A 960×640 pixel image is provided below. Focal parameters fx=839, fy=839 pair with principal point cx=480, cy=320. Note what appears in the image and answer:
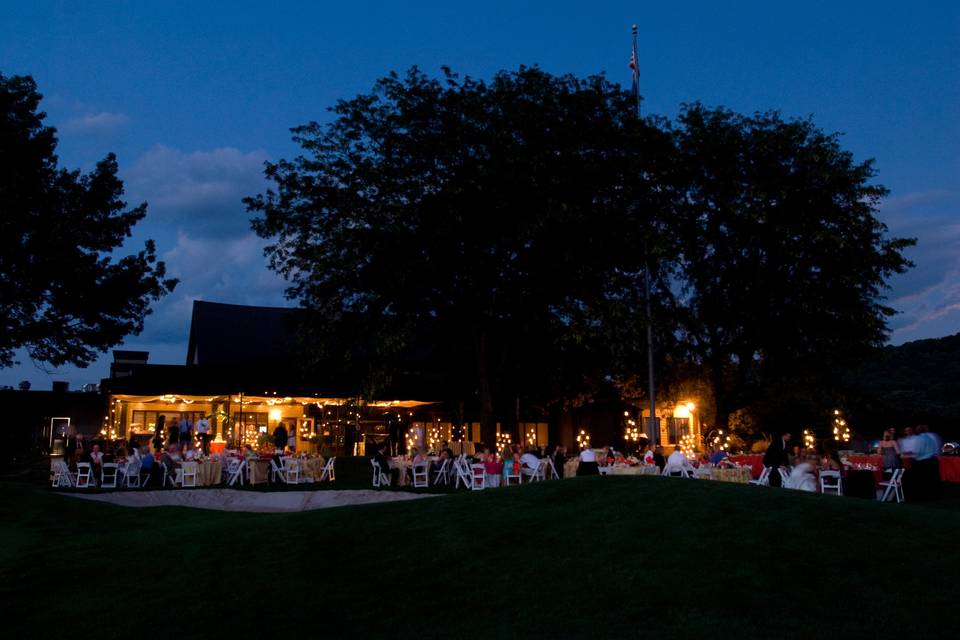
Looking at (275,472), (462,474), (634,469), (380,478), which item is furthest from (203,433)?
(634,469)

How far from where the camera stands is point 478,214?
26141mm

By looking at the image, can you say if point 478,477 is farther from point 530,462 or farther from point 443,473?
point 443,473

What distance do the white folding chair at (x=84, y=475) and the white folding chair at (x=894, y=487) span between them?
19.8 meters

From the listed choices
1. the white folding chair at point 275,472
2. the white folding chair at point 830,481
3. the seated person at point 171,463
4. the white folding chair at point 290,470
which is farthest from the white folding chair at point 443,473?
the white folding chair at point 830,481

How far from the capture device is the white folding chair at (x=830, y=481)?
1703 cm

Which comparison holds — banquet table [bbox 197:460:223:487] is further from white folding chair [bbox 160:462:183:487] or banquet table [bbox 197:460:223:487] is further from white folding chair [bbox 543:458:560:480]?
white folding chair [bbox 543:458:560:480]

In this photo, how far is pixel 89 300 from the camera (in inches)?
1085

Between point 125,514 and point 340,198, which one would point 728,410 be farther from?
point 125,514

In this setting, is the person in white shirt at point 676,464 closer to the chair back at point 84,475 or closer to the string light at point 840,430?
the chair back at point 84,475

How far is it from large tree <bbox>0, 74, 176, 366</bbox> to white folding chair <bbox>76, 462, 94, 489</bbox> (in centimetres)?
578

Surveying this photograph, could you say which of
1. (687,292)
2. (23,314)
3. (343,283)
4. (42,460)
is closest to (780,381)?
(687,292)

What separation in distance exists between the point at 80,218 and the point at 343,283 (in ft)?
30.1

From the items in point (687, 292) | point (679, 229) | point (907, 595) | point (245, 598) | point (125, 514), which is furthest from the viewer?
point (687, 292)

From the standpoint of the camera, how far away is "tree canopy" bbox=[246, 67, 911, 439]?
25.7 meters
